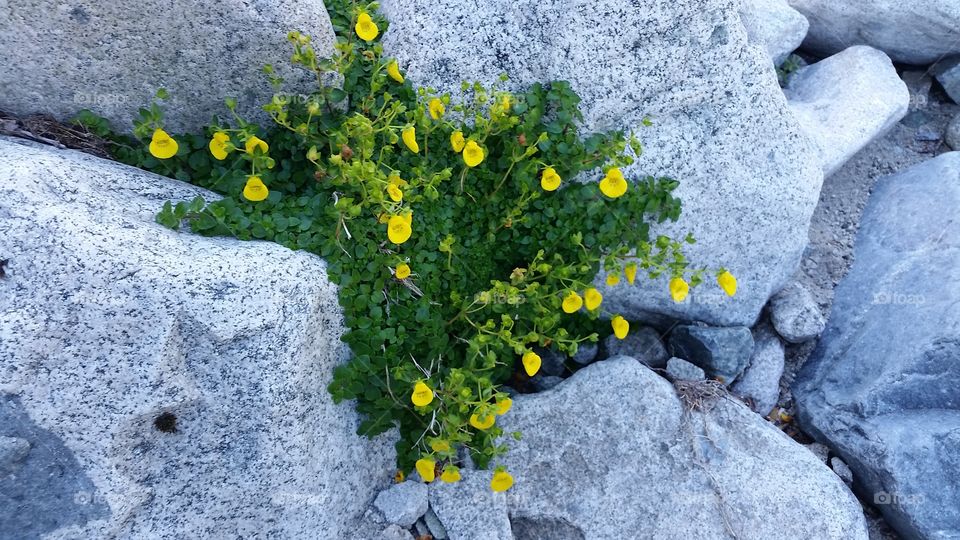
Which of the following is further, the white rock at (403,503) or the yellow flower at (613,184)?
the yellow flower at (613,184)

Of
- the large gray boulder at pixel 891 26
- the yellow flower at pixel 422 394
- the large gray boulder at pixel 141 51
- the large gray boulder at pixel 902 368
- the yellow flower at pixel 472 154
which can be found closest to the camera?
the yellow flower at pixel 422 394

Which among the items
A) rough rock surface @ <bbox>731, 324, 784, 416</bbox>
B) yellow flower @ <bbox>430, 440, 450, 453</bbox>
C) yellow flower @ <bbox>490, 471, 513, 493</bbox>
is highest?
yellow flower @ <bbox>430, 440, 450, 453</bbox>

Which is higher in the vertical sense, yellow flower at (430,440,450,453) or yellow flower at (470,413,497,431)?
yellow flower at (470,413,497,431)

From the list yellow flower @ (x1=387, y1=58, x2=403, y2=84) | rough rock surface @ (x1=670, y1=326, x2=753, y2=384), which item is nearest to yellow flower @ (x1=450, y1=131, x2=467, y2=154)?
yellow flower @ (x1=387, y1=58, x2=403, y2=84)

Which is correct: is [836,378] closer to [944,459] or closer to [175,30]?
[944,459]

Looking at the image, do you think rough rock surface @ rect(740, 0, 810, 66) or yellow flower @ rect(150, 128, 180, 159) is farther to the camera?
rough rock surface @ rect(740, 0, 810, 66)

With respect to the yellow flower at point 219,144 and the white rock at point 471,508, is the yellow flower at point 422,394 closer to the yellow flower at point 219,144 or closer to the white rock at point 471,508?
the white rock at point 471,508

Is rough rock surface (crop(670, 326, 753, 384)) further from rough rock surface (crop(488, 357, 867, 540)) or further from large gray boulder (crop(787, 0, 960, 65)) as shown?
large gray boulder (crop(787, 0, 960, 65))

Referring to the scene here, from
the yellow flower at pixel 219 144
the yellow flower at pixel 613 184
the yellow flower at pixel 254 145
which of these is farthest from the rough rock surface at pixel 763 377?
the yellow flower at pixel 219 144
